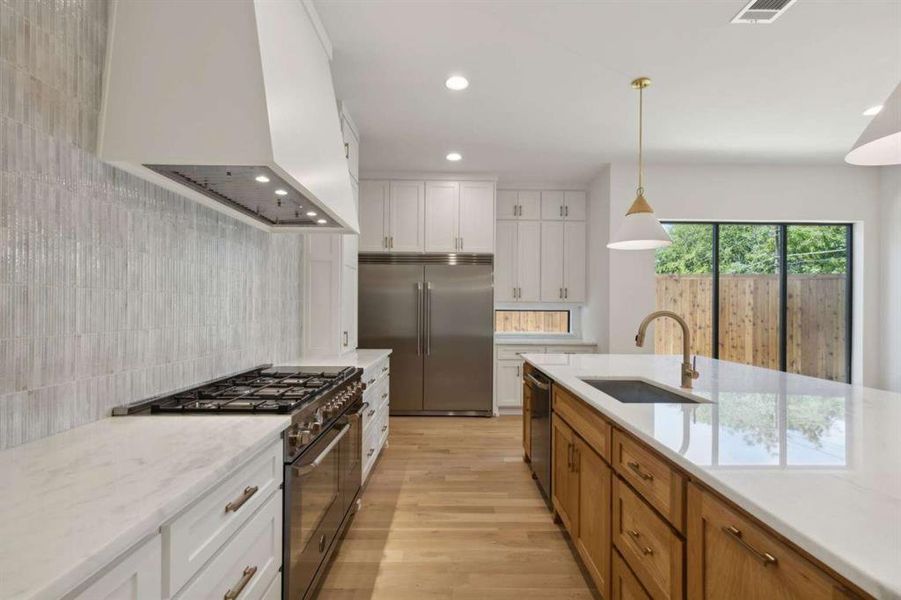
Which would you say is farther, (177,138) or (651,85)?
(651,85)

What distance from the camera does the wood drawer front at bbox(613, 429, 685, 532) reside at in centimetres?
118

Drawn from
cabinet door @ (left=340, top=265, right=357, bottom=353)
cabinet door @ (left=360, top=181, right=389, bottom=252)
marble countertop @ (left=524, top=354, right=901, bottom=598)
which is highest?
cabinet door @ (left=360, top=181, right=389, bottom=252)

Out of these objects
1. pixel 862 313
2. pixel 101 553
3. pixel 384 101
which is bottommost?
pixel 101 553

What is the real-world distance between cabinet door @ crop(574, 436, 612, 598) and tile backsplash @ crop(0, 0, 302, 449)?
177 cm

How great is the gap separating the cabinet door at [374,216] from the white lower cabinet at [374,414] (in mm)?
1668

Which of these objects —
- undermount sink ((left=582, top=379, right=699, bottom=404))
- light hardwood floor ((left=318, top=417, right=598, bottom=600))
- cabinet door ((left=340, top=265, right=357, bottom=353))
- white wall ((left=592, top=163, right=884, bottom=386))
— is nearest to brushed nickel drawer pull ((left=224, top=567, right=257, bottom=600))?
light hardwood floor ((left=318, top=417, right=598, bottom=600))

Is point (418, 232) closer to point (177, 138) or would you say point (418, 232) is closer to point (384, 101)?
point (384, 101)

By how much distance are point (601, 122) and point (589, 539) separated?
3105mm

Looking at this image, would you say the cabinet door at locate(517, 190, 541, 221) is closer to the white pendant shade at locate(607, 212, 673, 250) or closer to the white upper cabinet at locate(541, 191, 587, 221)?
the white upper cabinet at locate(541, 191, 587, 221)

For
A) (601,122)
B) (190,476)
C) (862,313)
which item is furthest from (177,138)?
(862,313)

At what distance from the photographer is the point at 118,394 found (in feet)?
4.91

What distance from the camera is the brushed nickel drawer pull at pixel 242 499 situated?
1.13 m

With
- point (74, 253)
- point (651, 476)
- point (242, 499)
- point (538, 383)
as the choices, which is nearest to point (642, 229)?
point (538, 383)

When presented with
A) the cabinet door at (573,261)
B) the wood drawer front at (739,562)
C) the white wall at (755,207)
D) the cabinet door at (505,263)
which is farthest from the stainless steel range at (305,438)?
the cabinet door at (573,261)
